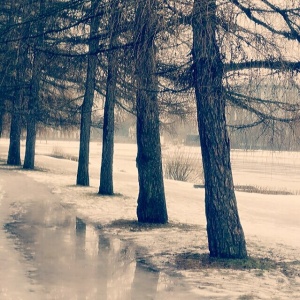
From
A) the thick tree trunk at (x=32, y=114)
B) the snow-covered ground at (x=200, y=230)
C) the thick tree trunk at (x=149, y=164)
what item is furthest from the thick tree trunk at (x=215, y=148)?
the thick tree trunk at (x=32, y=114)

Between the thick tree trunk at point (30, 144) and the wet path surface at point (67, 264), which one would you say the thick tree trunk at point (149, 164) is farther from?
the thick tree trunk at point (30, 144)

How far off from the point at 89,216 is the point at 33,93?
14.1m

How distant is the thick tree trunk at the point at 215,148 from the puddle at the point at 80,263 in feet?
4.60

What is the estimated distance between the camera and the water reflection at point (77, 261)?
8.93 m

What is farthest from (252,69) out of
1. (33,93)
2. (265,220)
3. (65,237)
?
(33,93)

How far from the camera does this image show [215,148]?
1106 cm

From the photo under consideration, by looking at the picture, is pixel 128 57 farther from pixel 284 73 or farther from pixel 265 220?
pixel 265 220

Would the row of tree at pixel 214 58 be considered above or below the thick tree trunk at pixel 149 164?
above

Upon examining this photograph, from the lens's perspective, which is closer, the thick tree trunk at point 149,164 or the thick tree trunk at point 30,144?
the thick tree trunk at point 149,164

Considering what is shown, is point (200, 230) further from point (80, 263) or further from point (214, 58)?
point (214, 58)

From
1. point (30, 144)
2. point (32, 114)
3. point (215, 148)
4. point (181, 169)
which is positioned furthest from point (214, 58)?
point (181, 169)

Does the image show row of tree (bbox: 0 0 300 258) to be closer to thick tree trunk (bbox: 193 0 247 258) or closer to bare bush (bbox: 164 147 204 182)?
thick tree trunk (bbox: 193 0 247 258)

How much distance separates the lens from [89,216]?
16578 millimetres

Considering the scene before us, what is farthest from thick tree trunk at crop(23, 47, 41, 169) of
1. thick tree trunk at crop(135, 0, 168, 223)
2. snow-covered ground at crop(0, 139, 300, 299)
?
thick tree trunk at crop(135, 0, 168, 223)
